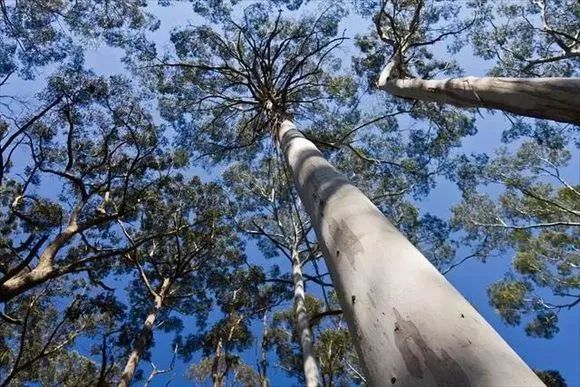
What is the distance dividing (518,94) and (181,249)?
8.12 meters

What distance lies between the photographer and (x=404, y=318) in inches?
44.1

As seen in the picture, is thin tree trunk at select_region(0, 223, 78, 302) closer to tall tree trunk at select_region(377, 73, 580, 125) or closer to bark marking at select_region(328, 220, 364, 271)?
bark marking at select_region(328, 220, 364, 271)

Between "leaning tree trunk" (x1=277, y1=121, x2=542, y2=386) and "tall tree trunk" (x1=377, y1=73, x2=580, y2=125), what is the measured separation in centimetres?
227

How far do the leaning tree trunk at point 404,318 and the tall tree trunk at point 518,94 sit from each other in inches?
89.5

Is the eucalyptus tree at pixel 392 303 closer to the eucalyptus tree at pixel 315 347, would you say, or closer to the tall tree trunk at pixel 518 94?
the tall tree trunk at pixel 518 94

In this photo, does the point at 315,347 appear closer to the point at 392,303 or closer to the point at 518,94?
the point at 518,94

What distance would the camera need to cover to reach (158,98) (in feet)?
32.9

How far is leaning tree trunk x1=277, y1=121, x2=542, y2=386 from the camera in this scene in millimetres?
926

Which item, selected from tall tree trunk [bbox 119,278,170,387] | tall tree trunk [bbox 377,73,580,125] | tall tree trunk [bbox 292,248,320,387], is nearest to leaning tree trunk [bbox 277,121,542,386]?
tall tree trunk [bbox 377,73,580,125]

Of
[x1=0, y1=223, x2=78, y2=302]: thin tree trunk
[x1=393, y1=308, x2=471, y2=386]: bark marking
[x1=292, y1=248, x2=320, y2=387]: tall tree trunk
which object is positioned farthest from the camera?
[x1=292, y1=248, x2=320, y2=387]: tall tree trunk

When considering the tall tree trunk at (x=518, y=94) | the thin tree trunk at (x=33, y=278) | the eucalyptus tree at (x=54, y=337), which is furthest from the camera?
the eucalyptus tree at (x=54, y=337)

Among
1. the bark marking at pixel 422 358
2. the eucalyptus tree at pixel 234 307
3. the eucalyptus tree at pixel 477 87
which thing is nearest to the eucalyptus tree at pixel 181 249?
the eucalyptus tree at pixel 234 307

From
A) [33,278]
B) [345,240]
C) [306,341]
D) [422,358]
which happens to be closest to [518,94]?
[345,240]

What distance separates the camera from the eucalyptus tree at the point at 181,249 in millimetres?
9969
